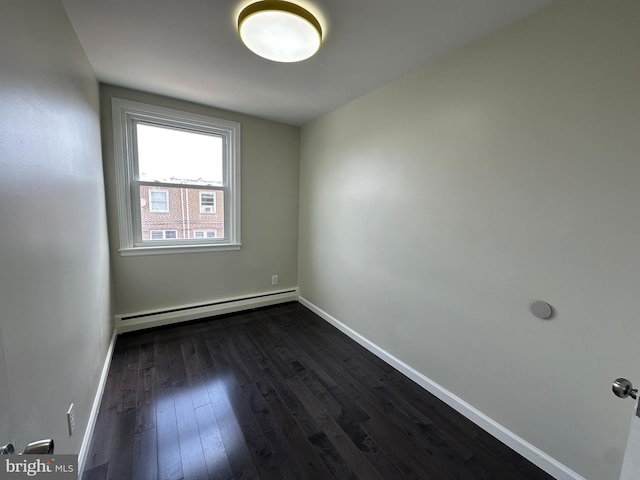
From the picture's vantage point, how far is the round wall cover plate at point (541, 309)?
4.48 ft

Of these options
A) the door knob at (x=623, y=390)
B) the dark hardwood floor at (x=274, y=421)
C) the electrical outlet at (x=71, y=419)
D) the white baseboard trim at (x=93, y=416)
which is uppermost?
the door knob at (x=623, y=390)

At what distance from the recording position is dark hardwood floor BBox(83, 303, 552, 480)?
139 centimetres

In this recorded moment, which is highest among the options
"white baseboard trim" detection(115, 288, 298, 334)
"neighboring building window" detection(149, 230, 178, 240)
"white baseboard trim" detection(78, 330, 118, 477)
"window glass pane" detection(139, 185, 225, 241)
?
"window glass pane" detection(139, 185, 225, 241)

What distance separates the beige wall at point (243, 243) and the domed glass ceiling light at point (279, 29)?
1573 millimetres

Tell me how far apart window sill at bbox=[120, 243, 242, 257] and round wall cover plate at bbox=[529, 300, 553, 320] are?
2826mm

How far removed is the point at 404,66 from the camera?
1934 millimetres

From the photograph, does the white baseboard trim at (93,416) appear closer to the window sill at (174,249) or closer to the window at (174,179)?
the window sill at (174,249)

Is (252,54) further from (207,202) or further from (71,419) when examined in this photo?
(71,419)

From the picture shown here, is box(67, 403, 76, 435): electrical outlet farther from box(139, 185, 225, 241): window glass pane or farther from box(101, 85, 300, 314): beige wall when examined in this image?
box(139, 185, 225, 241): window glass pane

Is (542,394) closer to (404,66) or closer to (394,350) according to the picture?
(394,350)

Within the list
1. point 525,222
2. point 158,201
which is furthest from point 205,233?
point 525,222

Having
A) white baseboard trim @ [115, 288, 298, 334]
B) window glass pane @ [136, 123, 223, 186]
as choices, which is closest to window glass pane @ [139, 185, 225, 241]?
window glass pane @ [136, 123, 223, 186]

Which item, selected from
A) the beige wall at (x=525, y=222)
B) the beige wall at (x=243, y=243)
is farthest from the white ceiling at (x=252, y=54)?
the beige wall at (x=243, y=243)

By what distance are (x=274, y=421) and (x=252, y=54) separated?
2.47m
